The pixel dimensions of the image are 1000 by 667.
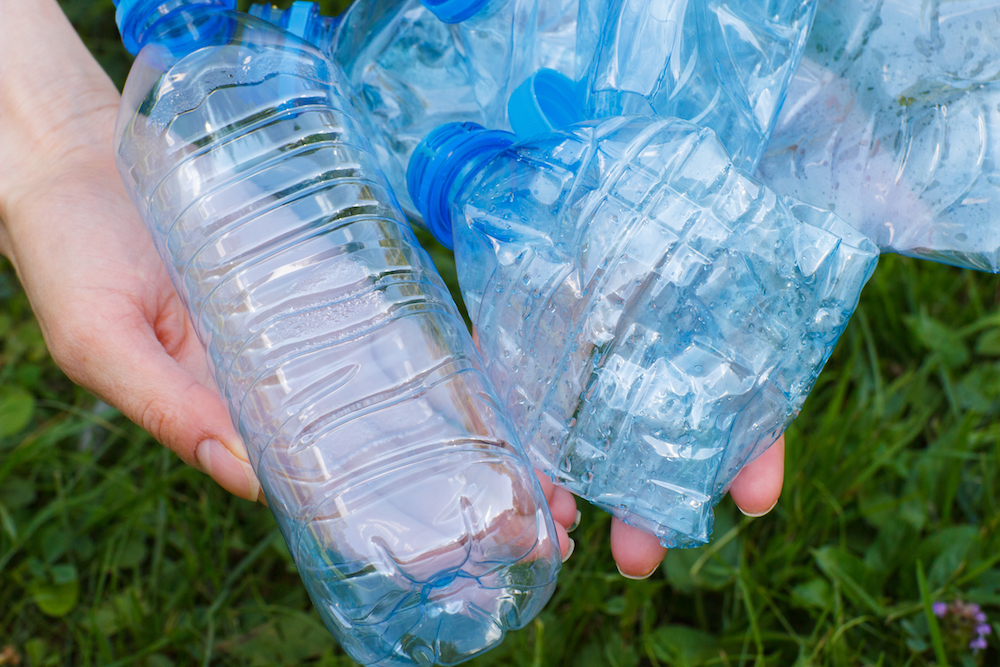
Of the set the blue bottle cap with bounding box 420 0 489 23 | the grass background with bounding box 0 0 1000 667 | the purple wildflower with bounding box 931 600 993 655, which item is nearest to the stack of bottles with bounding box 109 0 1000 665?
the blue bottle cap with bounding box 420 0 489 23

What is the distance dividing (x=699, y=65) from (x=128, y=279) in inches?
45.8

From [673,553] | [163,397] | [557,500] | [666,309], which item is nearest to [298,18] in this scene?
[163,397]

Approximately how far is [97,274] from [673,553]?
1.38m

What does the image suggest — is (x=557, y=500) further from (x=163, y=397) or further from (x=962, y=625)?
(x=962, y=625)

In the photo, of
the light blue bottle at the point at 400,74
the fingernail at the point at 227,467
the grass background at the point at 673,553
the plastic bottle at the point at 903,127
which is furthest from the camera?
the grass background at the point at 673,553

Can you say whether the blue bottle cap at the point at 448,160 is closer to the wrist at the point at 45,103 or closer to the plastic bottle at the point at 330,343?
the plastic bottle at the point at 330,343

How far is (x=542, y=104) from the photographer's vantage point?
1503mm

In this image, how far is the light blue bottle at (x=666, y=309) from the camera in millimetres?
1384

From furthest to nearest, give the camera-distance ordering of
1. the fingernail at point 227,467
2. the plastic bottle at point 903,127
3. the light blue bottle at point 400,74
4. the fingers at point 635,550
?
the light blue bottle at point 400,74
the plastic bottle at point 903,127
the fingers at point 635,550
the fingernail at point 227,467

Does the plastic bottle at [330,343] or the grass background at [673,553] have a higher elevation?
the plastic bottle at [330,343]

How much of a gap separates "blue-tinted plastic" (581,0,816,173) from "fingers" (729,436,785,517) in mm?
569

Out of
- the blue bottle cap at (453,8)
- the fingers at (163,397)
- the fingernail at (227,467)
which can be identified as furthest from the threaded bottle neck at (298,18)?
the fingernail at (227,467)

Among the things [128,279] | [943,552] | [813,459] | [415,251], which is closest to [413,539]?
[415,251]

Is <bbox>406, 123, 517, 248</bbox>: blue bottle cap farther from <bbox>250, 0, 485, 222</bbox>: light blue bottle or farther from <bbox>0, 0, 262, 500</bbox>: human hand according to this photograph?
<bbox>0, 0, 262, 500</bbox>: human hand
